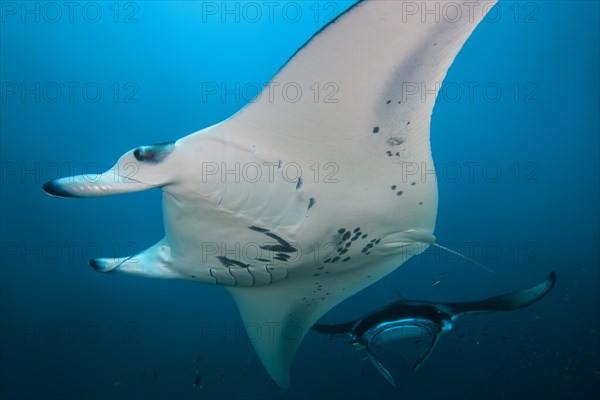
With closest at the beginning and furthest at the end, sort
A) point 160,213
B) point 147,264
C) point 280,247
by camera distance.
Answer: point 280,247
point 147,264
point 160,213

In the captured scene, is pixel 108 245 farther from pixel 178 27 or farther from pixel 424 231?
pixel 424 231

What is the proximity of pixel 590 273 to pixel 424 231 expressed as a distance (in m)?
8.34

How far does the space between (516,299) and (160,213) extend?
550cm

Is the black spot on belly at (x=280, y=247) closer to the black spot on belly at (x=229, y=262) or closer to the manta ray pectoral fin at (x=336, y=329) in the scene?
the black spot on belly at (x=229, y=262)

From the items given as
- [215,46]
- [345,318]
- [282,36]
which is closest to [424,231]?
[282,36]

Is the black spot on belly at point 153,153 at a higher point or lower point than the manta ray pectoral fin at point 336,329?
higher

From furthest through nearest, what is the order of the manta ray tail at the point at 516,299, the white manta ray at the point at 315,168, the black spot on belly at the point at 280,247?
1. the manta ray tail at the point at 516,299
2. the black spot on belly at the point at 280,247
3. the white manta ray at the point at 315,168

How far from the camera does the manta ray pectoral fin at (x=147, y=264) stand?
1.98 meters

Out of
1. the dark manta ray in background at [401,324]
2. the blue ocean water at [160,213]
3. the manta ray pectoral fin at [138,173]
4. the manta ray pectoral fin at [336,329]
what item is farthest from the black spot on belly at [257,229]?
the blue ocean water at [160,213]

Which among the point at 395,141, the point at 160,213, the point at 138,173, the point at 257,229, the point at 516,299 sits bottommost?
the point at 516,299

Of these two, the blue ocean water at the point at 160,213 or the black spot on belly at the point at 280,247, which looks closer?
the black spot on belly at the point at 280,247

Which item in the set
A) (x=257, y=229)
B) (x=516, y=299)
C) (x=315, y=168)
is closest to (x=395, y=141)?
(x=315, y=168)

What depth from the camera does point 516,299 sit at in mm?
2891

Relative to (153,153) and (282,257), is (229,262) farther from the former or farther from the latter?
(153,153)
